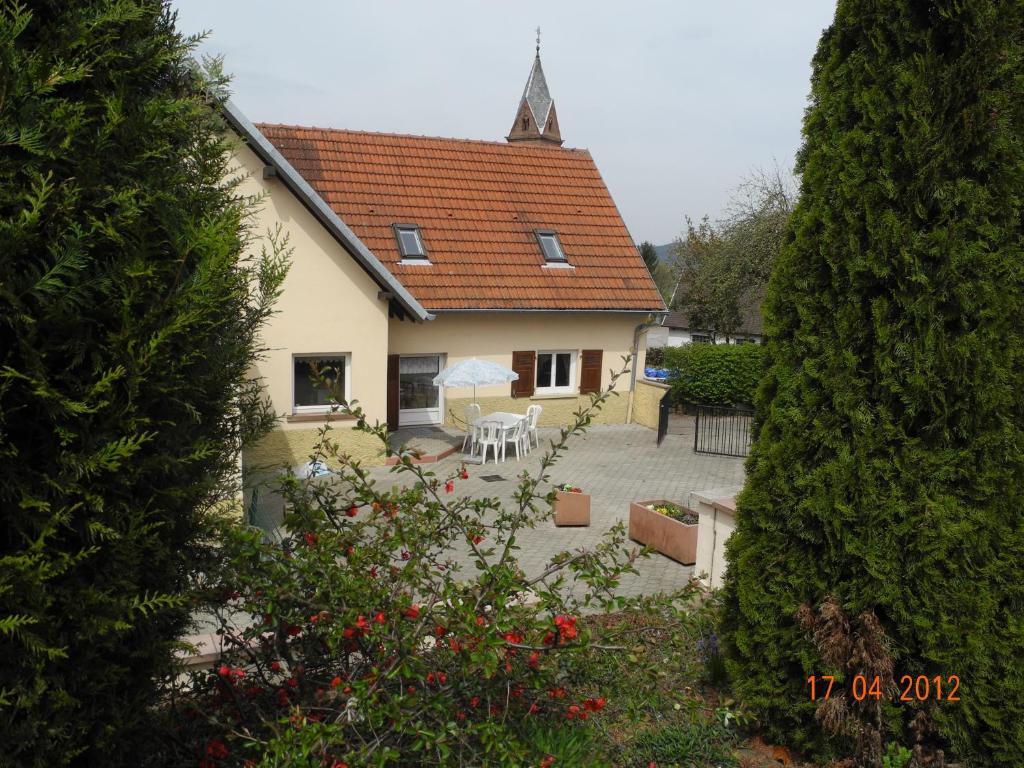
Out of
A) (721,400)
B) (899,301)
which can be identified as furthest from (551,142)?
(899,301)

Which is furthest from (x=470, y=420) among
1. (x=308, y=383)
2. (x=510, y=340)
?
(x=308, y=383)

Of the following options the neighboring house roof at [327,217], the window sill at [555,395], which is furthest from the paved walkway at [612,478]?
the neighboring house roof at [327,217]

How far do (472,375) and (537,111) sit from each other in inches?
1337

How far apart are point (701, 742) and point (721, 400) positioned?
1907 centimetres

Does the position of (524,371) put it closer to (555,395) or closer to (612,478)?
(555,395)

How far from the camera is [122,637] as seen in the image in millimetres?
2738

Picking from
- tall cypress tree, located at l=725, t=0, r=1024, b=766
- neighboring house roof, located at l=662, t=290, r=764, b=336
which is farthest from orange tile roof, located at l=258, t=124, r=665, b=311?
tall cypress tree, located at l=725, t=0, r=1024, b=766

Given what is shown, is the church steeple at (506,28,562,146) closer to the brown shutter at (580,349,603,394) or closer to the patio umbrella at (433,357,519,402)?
the brown shutter at (580,349,603,394)

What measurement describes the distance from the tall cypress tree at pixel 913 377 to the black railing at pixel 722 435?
12.6 m

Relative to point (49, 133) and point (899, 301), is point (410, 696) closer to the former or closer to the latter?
point (49, 133)

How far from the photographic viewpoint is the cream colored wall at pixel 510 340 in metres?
17.3

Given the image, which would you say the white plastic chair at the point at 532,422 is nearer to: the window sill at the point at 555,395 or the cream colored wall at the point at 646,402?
the window sill at the point at 555,395

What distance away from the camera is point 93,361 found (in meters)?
2.46

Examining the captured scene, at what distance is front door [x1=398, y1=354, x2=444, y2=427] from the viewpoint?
1748 centimetres
